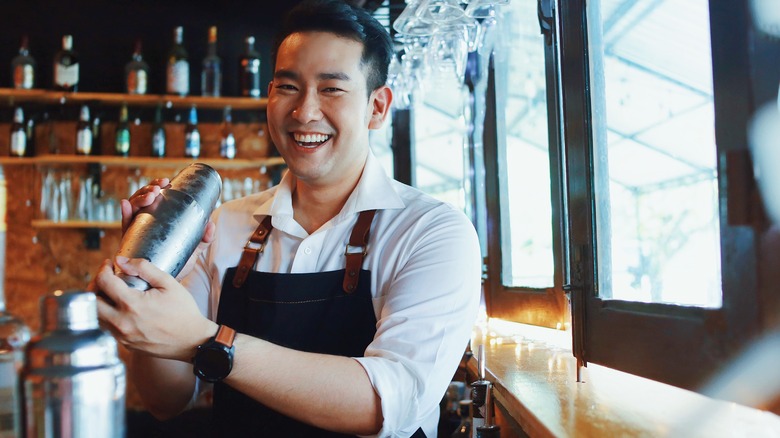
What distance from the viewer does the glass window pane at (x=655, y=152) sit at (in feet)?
3.95

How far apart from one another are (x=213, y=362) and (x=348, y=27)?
0.94 metres

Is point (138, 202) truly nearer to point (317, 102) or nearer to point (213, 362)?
point (213, 362)

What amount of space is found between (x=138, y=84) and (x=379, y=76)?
3275 mm

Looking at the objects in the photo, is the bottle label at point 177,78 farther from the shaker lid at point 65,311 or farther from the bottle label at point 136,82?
the shaker lid at point 65,311

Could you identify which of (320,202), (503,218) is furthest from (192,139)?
(320,202)

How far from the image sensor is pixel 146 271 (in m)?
1.07

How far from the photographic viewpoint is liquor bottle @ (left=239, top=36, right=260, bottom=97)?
492cm

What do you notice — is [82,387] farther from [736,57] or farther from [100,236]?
[100,236]

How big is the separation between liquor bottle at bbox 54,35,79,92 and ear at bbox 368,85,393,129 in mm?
3345

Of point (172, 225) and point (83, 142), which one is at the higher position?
point (83, 142)

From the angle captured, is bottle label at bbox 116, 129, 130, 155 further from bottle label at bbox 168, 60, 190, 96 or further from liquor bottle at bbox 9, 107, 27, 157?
liquor bottle at bbox 9, 107, 27, 157

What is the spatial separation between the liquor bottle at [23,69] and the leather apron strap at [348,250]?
3.38 m

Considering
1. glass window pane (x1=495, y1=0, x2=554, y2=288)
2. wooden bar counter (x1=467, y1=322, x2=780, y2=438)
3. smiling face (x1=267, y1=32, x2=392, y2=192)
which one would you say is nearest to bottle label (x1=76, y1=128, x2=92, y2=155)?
glass window pane (x1=495, y1=0, x2=554, y2=288)

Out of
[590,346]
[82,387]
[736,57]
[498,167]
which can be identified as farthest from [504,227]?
[82,387]
